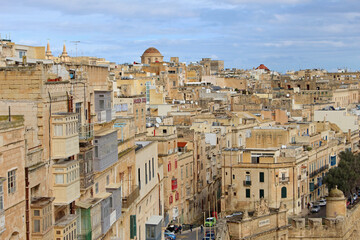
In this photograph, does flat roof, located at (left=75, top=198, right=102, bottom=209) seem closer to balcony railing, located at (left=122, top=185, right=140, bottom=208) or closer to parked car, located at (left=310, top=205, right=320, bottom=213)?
balcony railing, located at (left=122, top=185, right=140, bottom=208)

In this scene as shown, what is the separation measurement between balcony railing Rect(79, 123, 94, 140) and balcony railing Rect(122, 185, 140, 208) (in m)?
4.94

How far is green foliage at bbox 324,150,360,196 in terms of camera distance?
55.2 meters

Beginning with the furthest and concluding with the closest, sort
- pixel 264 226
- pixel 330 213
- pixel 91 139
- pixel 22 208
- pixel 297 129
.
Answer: pixel 297 129 < pixel 330 213 < pixel 264 226 < pixel 91 139 < pixel 22 208

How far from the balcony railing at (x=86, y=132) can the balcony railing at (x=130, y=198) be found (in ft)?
16.2

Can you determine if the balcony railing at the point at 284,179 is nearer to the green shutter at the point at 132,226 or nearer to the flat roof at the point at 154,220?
the flat roof at the point at 154,220

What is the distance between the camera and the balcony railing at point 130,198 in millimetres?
27891

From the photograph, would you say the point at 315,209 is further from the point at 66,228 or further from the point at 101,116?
the point at 66,228

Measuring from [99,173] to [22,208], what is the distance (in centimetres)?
600

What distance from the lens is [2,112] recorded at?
20922mm

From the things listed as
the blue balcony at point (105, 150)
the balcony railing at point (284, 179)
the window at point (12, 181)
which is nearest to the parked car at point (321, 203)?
the balcony railing at point (284, 179)

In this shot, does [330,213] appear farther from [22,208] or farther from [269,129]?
[22,208]

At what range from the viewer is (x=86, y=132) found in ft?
76.3

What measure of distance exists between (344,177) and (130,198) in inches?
1188

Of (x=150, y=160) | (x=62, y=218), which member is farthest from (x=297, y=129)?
(x=62, y=218)
